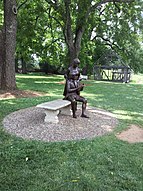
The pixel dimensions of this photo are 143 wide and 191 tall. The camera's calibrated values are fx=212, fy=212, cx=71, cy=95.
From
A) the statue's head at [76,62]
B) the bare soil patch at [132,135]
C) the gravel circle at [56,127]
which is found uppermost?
the statue's head at [76,62]

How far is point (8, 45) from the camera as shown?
35.9 feet

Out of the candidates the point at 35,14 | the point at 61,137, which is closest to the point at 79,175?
the point at 61,137

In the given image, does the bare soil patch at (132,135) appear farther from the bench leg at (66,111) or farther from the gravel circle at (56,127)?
the bench leg at (66,111)

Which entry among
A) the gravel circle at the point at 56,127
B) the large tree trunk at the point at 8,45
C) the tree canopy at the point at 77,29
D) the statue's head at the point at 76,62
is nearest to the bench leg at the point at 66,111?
the gravel circle at the point at 56,127

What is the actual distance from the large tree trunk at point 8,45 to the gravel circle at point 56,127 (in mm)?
4673

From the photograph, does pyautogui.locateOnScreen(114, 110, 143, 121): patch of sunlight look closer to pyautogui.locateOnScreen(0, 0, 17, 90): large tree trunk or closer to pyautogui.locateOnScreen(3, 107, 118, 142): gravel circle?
pyautogui.locateOnScreen(3, 107, 118, 142): gravel circle

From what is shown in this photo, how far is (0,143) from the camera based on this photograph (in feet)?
14.8

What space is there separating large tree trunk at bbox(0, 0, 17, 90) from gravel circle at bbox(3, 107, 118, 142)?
467 cm

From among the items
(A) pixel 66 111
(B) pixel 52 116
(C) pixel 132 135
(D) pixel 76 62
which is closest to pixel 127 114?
(C) pixel 132 135

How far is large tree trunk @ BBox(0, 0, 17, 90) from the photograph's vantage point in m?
10.8

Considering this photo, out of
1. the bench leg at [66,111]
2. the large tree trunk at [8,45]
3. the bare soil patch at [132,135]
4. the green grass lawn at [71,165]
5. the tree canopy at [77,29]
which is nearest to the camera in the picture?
the green grass lawn at [71,165]

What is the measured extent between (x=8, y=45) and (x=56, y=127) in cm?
704

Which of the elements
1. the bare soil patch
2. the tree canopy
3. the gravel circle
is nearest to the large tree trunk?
the tree canopy

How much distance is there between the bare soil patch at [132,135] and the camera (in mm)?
5191
